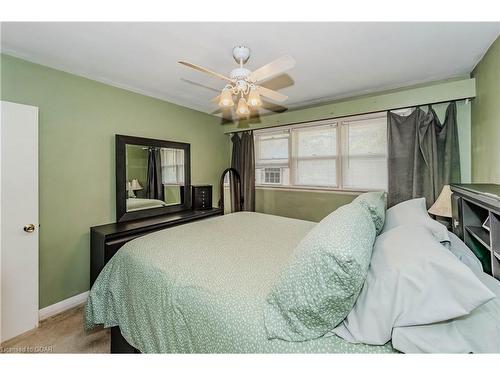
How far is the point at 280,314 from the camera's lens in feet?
2.88

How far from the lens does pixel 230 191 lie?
435cm

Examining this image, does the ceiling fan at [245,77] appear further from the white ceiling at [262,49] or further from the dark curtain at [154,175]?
the dark curtain at [154,175]

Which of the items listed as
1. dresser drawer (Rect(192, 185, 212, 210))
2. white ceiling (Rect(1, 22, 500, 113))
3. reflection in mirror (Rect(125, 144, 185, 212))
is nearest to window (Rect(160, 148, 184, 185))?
reflection in mirror (Rect(125, 144, 185, 212))

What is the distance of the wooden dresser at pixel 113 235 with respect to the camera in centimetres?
227

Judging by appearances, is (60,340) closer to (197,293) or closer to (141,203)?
(141,203)

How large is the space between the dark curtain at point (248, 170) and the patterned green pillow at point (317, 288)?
3144 millimetres

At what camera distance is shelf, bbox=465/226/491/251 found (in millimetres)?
1327

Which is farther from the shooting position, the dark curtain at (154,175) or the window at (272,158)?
the window at (272,158)

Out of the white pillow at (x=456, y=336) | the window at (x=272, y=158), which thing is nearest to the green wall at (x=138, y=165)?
the window at (x=272, y=158)

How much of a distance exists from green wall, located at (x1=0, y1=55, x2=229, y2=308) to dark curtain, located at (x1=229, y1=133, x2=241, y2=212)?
1757mm

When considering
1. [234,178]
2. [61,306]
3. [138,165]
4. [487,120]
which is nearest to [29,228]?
[61,306]
